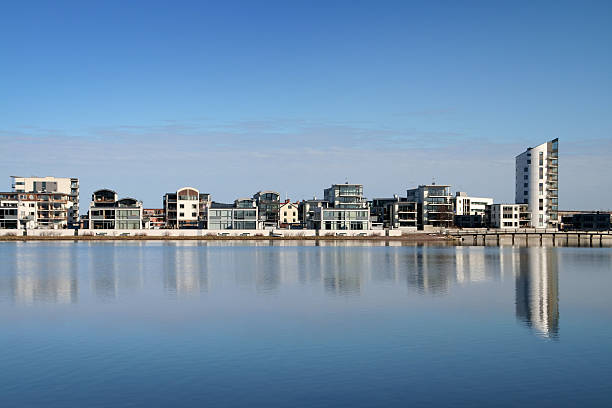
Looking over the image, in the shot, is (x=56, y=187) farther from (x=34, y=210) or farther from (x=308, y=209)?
(x=308, y=209)

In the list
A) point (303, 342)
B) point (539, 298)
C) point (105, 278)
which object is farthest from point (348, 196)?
point (303, 342)

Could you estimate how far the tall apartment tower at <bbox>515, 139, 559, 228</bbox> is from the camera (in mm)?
157750

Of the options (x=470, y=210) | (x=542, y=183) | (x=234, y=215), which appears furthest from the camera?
(x=470, y=210)

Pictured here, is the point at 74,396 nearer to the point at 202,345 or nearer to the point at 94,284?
the point at 202,345

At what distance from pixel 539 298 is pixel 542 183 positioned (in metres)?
132

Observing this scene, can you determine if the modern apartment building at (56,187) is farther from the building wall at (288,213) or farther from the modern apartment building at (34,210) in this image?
the building wall at (288,213)

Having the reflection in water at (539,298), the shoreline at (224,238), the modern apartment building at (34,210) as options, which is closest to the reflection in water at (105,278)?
the reflection in water at (539,298)

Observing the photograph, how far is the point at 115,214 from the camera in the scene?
432ft

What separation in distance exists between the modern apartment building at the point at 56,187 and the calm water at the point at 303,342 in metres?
116

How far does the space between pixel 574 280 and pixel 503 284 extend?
7264mm

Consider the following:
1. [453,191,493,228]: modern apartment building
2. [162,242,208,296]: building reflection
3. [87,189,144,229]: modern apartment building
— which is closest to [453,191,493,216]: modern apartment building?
[453,191,493,228]: modern apartment building

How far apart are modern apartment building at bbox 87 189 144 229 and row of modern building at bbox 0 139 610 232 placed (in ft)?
0.73

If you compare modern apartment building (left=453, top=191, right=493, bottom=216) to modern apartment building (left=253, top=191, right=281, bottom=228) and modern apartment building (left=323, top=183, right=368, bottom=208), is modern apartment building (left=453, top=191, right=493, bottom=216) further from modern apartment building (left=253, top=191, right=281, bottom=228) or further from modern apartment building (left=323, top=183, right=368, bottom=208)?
modern apartment building (left=253, top=191, right=281, bottom=228)

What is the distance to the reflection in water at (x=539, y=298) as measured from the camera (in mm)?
27625
